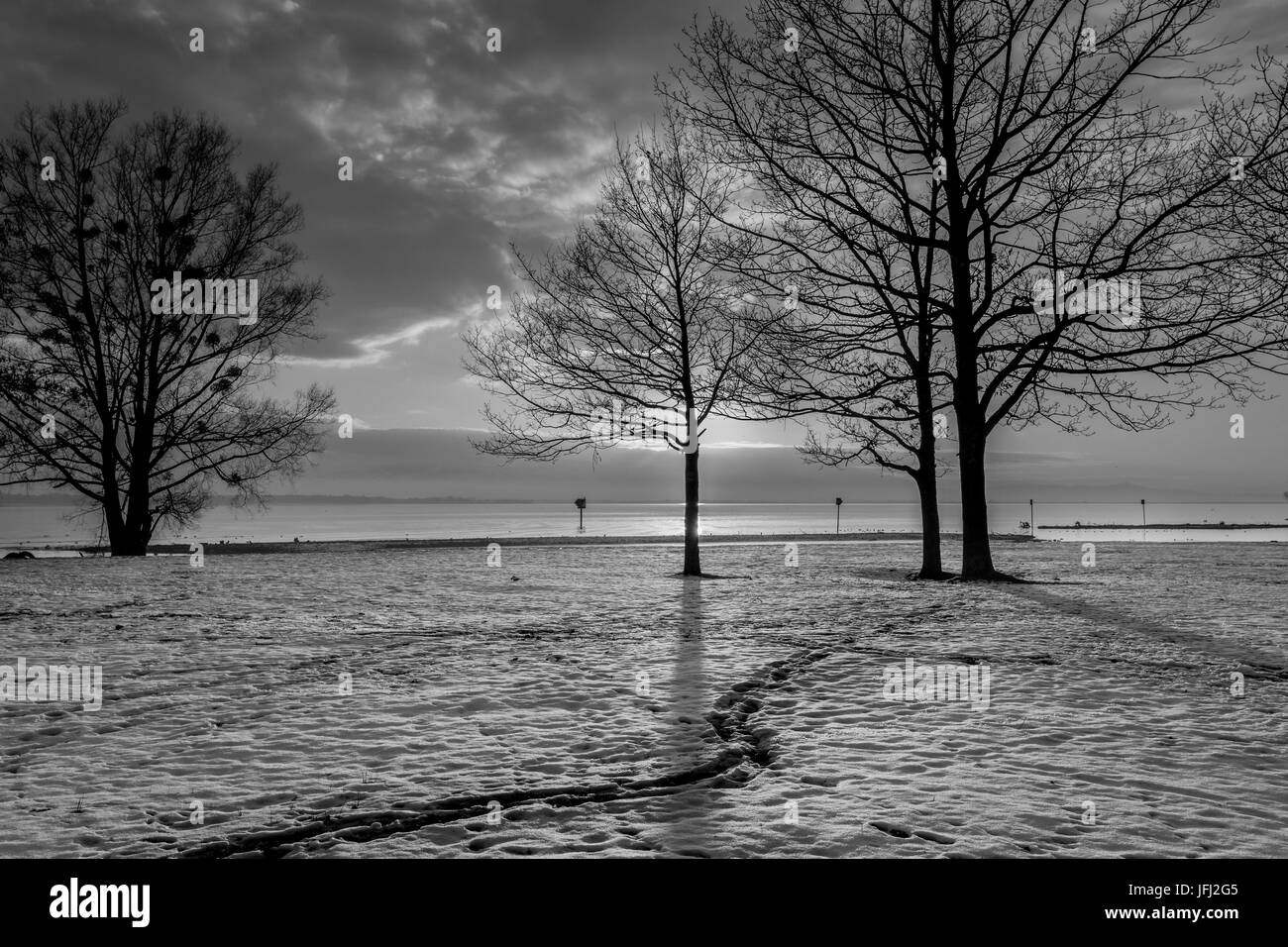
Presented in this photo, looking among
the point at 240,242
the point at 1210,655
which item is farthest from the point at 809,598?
the point at 240,242

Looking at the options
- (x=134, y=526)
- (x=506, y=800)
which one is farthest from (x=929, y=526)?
(x=134, y=526)

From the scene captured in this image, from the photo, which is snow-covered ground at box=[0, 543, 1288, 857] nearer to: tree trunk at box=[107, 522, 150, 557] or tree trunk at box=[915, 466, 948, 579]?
tree trunk at box=[915, 466, 948, 579]

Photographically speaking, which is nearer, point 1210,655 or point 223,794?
point 223,794

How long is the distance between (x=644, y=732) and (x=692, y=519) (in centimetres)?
1195

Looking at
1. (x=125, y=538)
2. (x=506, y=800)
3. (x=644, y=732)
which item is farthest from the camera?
(x=125, y=538)

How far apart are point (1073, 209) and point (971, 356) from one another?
345 cm

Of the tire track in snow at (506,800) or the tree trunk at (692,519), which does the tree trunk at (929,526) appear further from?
A: the tire track in snow at (506,800)

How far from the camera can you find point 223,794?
407 cm

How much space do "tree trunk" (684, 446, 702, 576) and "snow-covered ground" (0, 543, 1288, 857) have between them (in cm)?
549

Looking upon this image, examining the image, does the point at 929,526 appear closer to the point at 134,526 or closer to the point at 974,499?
the point at 974,499

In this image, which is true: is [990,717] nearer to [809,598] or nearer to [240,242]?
[809,598]

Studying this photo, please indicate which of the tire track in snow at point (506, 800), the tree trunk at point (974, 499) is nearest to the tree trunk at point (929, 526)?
the tree trunk at point (974, 499)

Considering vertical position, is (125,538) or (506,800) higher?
(125,538)

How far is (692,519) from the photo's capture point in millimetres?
17094
